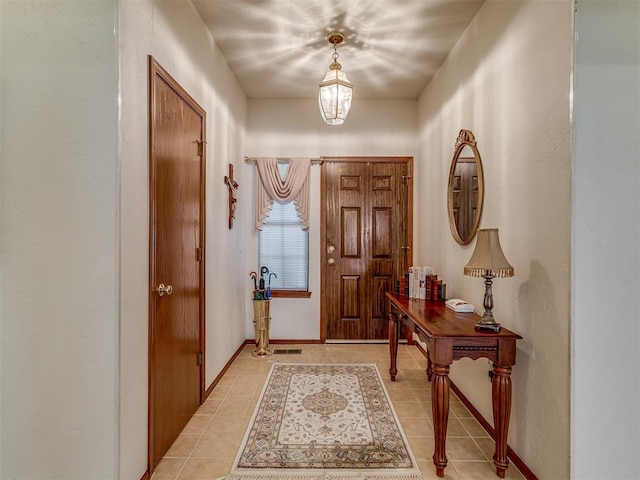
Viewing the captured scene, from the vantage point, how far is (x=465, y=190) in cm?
267

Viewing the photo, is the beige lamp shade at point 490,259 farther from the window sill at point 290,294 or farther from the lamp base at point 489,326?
the window sill at point 290,294

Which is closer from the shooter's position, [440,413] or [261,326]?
[440,413]

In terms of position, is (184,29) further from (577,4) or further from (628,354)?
(628,354)

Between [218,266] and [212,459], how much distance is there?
1.49 metres

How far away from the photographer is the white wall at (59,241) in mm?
1465

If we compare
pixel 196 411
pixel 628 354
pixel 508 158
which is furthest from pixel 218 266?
pixel 628 354

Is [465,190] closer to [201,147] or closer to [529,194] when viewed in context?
[529,194]

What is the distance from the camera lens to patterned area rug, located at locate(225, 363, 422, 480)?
184cm

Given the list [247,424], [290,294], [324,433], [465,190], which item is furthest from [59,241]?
[290,294]

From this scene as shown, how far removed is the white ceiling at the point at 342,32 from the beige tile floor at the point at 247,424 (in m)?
2.93

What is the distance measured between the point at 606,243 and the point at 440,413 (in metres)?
1.15

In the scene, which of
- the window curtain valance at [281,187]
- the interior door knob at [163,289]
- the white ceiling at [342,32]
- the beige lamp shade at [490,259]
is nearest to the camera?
the beige lamp shade at [490,259]

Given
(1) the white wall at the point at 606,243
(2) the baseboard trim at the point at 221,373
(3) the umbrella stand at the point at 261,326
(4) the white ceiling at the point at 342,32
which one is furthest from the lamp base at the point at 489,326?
(3) the umbrella stand at the point at 261,326

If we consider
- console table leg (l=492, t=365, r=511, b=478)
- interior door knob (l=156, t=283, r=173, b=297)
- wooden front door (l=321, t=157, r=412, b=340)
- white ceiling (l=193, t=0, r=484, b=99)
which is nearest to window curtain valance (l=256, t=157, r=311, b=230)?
wooden front door (l=321, t=157, r=412, b=340)
